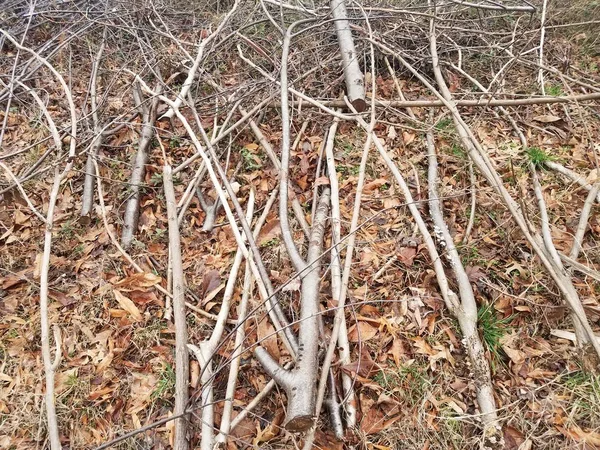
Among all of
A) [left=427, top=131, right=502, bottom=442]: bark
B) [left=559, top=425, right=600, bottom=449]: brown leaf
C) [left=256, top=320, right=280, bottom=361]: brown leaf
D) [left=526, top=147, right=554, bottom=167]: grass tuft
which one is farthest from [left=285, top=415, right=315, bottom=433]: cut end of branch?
[left=526, top=147, right=554, bottom=167]: grass tuft

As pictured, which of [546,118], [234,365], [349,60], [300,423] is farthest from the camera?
[349,60]

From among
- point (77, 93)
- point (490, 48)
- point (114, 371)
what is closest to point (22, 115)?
point (77, 93)

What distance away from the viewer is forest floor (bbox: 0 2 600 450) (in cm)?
202

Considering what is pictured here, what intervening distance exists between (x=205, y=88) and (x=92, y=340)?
2452 mm

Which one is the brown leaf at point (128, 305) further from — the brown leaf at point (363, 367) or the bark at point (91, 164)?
the brown leaf at point (363, 367)

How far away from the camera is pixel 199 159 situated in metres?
3.28

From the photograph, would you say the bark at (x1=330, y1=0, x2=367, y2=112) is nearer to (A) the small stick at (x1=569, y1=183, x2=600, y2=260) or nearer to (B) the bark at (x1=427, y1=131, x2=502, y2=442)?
(B) the bark at (x1=427, y1=131, x2=502, y2=442)

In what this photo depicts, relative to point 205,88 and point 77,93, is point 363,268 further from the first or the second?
point 77,93

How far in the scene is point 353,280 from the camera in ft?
8.10

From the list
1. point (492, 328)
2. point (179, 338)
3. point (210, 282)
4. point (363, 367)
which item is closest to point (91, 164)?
point (210, 282)

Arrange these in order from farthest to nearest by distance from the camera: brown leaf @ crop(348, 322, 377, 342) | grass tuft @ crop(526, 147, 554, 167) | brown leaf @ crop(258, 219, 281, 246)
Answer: grass tuft @ crop(526, 147, 554, 167)
brown leaf @ crop(258, 219, 281, 246)
brown leaf @ crop(348, 322, 377, 342)

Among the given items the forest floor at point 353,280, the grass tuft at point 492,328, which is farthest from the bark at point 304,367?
the grass tuft at point 492,328

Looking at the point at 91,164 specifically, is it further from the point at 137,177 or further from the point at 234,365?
the point at 234,365

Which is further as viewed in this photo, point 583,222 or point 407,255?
point 407,255
